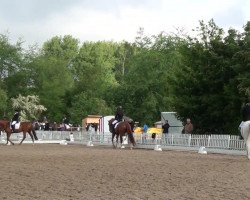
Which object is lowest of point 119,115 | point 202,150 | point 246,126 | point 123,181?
point 123,181

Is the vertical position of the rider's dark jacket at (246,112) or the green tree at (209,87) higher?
the green tree at (209,87)

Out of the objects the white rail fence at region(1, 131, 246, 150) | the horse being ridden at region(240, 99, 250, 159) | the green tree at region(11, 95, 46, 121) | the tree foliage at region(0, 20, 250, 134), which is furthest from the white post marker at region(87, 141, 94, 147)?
the green tree at region(11, 95, 46, 121)

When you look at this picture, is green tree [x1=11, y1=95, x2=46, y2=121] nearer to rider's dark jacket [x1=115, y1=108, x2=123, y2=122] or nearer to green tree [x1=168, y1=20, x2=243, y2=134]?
green tree [x1=168, y1=20, x2=243, y2=134]

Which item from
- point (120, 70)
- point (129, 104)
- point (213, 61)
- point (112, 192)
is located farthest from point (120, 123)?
point (120, 70)

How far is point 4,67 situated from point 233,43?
47812mm

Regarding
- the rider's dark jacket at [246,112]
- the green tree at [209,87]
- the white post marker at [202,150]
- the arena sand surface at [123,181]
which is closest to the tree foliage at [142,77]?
the green tree at [209,87]

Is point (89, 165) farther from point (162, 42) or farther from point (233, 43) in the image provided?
point (162, 42)

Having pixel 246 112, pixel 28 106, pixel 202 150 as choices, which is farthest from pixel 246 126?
pixel 28 106

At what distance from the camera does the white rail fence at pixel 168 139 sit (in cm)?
3195

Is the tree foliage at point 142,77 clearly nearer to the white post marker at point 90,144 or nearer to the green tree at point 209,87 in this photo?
the green tree at point 209,87

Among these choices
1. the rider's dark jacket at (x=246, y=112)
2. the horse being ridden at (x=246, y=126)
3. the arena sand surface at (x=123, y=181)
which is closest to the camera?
the arena sand surface at (x=123, y=181)

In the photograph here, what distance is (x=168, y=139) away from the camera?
3691cm

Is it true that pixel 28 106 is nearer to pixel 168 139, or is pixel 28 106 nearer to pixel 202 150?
pixel 168 139

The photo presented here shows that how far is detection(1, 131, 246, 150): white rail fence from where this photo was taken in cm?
3195
